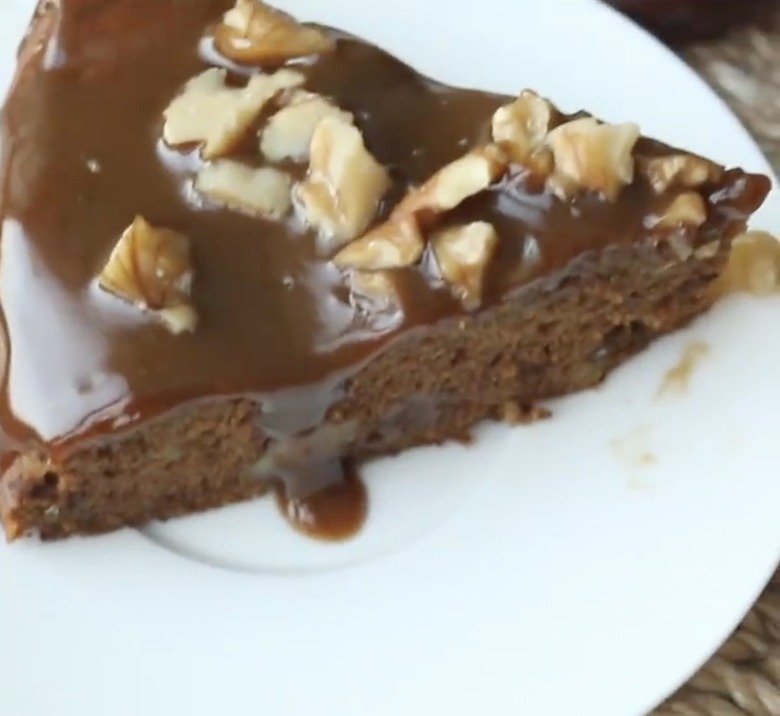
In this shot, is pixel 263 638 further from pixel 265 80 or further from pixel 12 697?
pixel 265 80

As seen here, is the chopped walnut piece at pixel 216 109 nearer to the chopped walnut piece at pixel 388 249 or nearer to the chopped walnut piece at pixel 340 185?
the chopped walnut piece at pixel 340 185

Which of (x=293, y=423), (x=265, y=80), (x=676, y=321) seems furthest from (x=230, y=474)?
(x=676, y=321)

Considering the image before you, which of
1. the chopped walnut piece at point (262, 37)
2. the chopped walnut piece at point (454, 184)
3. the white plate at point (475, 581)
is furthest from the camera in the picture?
the chopped walnut piece at point (262, 37)

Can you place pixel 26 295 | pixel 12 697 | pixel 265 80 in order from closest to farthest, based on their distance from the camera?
1. pixel 12 697
2. pixel 26 295
3. pixel 265 80

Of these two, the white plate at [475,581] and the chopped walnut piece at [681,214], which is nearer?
the white plate at [475,581]

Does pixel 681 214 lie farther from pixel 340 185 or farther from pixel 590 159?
pixel 340 185

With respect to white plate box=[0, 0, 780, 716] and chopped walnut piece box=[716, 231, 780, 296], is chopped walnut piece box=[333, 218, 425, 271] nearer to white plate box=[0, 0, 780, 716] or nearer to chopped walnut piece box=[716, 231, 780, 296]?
white plate box=[0, 0, 780, 716]

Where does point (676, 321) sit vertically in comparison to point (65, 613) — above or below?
above

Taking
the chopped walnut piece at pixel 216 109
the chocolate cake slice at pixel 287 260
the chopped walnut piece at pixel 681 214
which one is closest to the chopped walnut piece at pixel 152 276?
the chocolate cake slice at pixel 287 260
